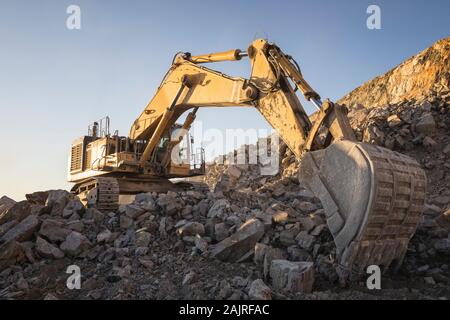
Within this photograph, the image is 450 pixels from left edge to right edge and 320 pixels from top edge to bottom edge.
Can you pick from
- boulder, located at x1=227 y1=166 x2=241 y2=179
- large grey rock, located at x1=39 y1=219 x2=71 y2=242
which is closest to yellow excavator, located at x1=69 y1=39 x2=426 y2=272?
large grey rock, located at x1=39 y1=219 x2=71 y2=242

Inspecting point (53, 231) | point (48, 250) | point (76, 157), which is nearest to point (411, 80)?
point (76, 157)

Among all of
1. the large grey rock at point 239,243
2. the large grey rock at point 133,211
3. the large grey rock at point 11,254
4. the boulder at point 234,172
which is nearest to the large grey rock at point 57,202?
the large grey rock at point 133,211

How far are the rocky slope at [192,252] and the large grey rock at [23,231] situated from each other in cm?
2

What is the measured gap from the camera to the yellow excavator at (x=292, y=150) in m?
4.88

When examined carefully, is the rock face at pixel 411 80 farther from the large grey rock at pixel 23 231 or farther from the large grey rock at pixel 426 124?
the large grey rock at pixel 23 231

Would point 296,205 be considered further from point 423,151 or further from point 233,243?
point 423,151

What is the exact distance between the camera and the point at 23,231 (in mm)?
6285

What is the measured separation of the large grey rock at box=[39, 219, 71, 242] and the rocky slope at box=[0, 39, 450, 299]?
Answer: 0.02m

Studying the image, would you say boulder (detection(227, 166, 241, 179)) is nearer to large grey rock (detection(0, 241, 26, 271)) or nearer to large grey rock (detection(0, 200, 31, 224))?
large grey rock (detection(0, 200, 31, 224))

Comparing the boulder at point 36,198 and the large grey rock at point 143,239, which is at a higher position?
the boulder at point 36,198

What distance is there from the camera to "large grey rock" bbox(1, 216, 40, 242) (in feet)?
20.3

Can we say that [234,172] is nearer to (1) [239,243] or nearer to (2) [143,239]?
(2) [143,239]

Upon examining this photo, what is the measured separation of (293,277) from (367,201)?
120 centimetres

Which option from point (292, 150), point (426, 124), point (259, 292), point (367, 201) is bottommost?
point (259, 292)
